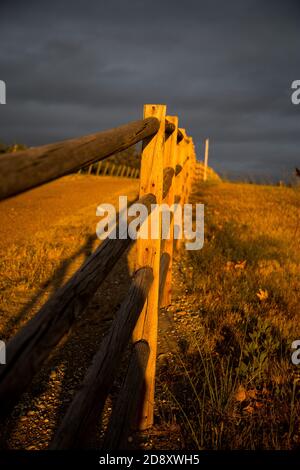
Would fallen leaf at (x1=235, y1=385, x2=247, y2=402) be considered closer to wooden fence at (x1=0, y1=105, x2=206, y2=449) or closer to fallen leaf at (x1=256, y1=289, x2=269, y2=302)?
wooden fence at (x1=0, y1=105, x2=206, y2=449)

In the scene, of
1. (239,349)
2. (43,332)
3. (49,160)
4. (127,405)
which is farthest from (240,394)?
(49,160)

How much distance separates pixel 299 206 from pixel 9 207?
8521mm

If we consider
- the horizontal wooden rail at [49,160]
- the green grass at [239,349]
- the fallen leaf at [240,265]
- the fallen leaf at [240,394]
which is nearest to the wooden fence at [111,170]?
the green grass at [239,349]


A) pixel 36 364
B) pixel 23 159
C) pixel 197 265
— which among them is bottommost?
pixel 36 364

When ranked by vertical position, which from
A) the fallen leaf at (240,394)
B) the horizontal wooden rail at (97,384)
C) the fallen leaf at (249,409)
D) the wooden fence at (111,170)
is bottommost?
the fallen leaf at (249,409)

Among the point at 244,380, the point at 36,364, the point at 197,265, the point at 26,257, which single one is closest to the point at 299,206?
the point at 197,265

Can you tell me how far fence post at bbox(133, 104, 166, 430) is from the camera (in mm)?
2412

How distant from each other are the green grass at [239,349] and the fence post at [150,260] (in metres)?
0.16

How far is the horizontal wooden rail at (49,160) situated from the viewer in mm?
863

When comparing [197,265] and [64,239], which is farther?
[64,239]

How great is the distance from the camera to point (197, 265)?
5504 mm

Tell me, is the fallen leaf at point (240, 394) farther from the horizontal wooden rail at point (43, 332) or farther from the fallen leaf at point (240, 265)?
the fallen leaf at point (240, 265)

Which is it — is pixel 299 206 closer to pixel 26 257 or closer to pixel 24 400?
pixel 26 257

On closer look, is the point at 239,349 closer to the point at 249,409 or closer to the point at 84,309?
the point at 249,409
